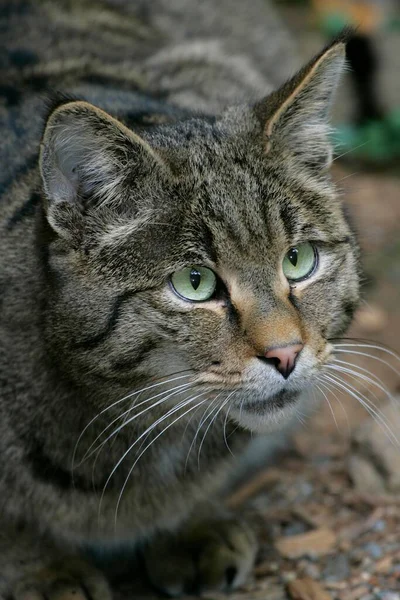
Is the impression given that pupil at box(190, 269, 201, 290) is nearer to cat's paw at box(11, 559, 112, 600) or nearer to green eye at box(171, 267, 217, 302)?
green eye at box(171, 267, 217, 302)

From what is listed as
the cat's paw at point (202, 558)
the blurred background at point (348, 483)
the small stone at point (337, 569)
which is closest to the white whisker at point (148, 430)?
the cat's paw at point (202, 558)

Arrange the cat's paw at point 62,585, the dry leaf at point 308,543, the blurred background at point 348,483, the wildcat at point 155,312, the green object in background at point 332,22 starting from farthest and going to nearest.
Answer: the green object in background at point 332,22, the dry leaf at point 308,543, the blurred background at point 348,483, the cat's paw at point 62,585, the wildcat at point 155,312

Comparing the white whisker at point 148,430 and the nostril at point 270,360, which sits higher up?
the nostril at point 270,360

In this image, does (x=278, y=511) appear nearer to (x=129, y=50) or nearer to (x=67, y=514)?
(x=67, y=514)

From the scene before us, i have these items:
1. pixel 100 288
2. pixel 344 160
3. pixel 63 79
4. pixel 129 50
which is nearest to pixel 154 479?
pixel 100 288

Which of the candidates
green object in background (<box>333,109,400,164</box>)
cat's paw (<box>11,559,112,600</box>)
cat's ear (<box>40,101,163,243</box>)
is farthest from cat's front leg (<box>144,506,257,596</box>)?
green object in background (<box>333,109,400,164</box>)

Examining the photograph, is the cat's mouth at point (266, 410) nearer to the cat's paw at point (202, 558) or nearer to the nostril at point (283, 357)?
the nostril at point (283, 357)

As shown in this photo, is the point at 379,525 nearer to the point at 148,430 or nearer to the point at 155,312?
the point at 148,430

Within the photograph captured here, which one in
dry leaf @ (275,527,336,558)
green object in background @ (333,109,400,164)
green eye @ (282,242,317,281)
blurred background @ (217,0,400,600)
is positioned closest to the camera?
green eye @ (282,242,317,281)
